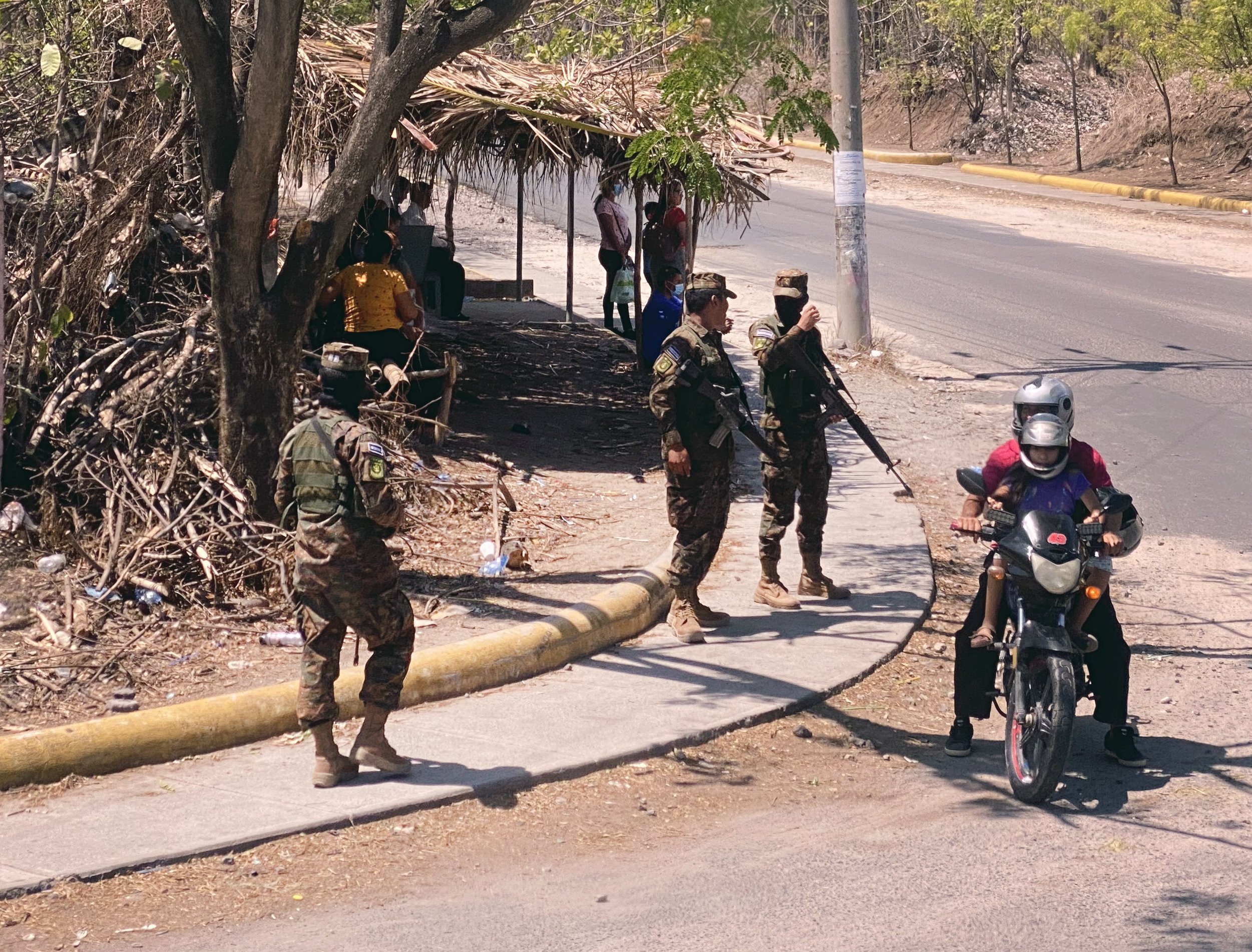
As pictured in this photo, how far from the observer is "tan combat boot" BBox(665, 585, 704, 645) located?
6820 mm

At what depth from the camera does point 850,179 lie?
12664 millimetres

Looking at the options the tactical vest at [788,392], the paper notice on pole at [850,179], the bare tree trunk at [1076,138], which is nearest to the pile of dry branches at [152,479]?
the tactical vest at [788,392]

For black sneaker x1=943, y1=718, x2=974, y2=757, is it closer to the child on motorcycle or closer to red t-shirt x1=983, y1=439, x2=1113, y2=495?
the child on motorcycle

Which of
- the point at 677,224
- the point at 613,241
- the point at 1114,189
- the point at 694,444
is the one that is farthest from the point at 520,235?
the point at 1114,189

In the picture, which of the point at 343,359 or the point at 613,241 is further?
the point at 613,241

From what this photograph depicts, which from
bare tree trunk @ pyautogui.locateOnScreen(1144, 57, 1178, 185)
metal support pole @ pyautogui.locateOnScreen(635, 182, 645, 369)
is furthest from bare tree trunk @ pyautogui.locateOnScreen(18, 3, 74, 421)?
bare tree trunk @ pyautogui.locateOnScreen(1144, 57, 1178, 185)

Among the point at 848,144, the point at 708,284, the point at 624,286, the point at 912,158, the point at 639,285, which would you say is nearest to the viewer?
the point at 708,284

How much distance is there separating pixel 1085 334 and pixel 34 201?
1019 centimetres

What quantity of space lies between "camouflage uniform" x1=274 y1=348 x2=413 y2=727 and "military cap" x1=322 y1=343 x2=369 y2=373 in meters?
0.16

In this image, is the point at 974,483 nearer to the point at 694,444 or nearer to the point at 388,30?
the point at 694,444

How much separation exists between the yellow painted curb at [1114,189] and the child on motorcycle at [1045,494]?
833 inches

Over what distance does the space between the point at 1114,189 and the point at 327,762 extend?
81.8 ft

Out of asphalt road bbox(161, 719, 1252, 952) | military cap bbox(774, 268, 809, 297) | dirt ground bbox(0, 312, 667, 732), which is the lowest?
asphalt road bbox(161, 719, 1252, 952)

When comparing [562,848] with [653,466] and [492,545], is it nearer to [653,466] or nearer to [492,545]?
[492,545]
